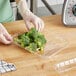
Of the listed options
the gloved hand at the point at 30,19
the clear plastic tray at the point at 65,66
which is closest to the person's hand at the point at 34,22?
the gloved hand at the point at 30,19

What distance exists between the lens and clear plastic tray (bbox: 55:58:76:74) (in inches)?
37.4

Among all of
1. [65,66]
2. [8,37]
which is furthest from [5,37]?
[65,66]

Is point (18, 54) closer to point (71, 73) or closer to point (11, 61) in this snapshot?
point (11, 61)

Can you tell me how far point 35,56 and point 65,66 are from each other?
0.45 feet

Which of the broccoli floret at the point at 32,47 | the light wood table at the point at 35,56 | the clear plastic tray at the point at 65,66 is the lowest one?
the clear plastic tray at the point at 65,66

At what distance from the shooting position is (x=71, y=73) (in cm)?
94

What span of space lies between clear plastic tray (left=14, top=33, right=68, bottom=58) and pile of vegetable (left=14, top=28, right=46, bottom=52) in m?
0.02

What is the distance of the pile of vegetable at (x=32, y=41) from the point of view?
1.05m

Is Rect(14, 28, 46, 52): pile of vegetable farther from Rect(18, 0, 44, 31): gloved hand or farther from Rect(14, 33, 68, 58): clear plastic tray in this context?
Rect(18, 0, 44, 31): gloved hand

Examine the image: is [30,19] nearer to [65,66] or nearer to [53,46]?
[53,46]

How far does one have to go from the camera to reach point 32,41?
107 centimetres

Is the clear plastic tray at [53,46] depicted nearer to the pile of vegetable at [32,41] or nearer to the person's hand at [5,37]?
the pile of vegetable at [32,41]

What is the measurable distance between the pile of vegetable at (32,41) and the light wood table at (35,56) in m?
0.03

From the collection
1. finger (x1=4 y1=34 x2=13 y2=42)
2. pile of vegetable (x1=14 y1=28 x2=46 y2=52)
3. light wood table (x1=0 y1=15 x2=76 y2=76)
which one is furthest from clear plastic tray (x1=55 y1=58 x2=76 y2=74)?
finger (x1=4 y1=34 x2=13 y2=42)
